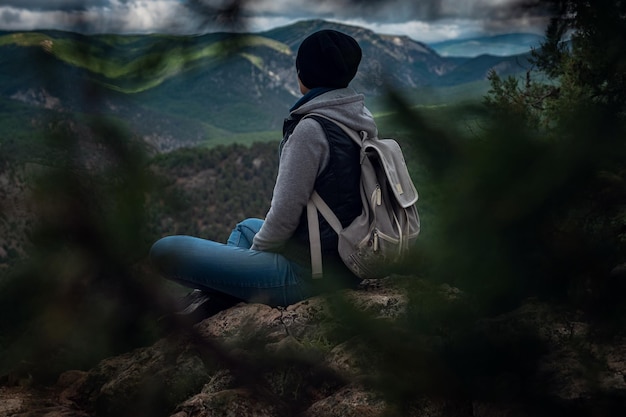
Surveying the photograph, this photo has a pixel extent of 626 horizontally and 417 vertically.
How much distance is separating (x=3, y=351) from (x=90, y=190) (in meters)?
0.32

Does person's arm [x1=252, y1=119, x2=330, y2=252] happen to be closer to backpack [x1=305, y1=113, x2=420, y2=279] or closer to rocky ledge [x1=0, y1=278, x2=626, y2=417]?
backpack [x1=305, y1=113, x2=420, y2=279]

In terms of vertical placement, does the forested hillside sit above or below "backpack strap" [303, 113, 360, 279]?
below

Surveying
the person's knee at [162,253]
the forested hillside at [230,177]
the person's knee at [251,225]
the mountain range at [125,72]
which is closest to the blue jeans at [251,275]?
the person's knee at [251,225]

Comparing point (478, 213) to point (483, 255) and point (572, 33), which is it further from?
point (572, 33)

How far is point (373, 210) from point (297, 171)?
398 mm

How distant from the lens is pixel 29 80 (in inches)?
34.1

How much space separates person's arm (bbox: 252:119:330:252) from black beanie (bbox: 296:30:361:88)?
9.5 inches

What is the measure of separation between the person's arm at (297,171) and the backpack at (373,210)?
72 mm

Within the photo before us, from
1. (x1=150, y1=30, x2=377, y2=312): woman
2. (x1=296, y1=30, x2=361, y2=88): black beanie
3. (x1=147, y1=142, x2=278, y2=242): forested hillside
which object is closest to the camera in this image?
(x1=296, y1=30, x2=361, y2=88): black beanie

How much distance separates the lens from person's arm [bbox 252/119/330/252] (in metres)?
2.88

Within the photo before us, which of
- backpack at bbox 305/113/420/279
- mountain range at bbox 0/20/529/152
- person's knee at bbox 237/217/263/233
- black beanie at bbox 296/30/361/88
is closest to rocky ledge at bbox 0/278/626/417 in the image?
mountain range at bbox 0/20/529/152

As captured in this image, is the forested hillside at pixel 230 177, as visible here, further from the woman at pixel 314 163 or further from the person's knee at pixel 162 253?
the person's knee at pixel 162 253

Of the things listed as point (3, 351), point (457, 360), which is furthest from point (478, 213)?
point (3, 351)

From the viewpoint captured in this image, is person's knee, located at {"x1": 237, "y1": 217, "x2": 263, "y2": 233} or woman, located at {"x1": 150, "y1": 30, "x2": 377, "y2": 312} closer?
woman, located at {"x1": 150, "y1": 30, "x2": 377, "y2": 312}
